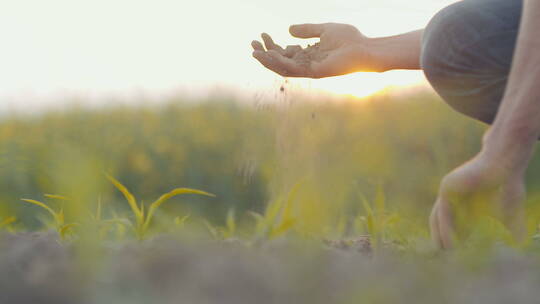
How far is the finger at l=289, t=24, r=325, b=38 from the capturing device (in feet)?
8.39

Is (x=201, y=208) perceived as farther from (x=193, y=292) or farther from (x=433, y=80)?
(x=193, y=292)

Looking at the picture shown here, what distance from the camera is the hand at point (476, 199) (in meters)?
1.28

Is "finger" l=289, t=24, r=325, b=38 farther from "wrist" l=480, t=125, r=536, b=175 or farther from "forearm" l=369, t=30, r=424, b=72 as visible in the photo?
"wrist" l=480, t=125, r=536, b=175

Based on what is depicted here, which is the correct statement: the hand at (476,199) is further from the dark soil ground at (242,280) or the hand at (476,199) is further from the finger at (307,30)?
the finger at (307,30)

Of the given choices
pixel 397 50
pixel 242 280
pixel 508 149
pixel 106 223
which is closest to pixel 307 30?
pixel 397 50

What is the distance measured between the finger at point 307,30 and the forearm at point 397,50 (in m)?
0.27

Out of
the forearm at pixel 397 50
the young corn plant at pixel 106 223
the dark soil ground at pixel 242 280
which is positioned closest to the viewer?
the dark soil ground at pixel 242 280

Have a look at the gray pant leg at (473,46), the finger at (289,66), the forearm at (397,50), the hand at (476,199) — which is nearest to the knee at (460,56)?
the gray pant leg at (473,46)

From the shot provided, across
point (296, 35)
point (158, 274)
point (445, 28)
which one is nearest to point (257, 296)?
point (158, 274)

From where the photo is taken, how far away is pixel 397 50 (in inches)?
93.7

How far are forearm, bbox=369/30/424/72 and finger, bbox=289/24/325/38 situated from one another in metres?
0.27

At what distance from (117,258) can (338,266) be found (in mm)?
375

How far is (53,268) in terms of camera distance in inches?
32.8

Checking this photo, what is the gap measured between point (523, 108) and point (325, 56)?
1.24 metres
